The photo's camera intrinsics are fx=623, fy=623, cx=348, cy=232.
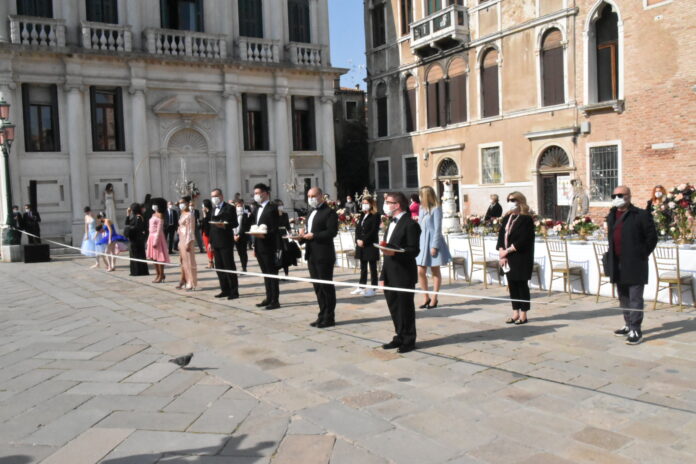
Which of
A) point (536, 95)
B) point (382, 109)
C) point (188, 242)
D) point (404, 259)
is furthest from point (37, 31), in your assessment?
point (404, 259)

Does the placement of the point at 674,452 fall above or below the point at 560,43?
below

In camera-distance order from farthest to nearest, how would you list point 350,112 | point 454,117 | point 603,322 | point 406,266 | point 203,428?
point 350,112 → point 454,117 → point 603,322 → point 406,266 → point 203,428

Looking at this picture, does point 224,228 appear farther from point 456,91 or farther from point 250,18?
point 250,18

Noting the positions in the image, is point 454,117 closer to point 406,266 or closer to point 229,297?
point 229,297

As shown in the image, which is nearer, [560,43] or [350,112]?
[560,43]

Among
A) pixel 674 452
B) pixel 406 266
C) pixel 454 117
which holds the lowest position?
pixel 674 452

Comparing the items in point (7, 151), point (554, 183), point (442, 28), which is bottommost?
point (554, 183)

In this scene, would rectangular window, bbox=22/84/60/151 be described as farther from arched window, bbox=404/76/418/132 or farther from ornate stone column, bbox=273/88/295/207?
arched window, bbox=404/76/418/132

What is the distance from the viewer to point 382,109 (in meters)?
29.9

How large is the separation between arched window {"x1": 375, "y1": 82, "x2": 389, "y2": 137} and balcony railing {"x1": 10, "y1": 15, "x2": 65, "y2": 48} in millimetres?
13899

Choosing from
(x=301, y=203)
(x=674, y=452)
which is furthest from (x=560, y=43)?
(x=674, y=452)

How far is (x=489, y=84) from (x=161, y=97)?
41.2 feet

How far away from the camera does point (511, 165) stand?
22766 mm

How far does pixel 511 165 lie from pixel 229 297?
14848mm
